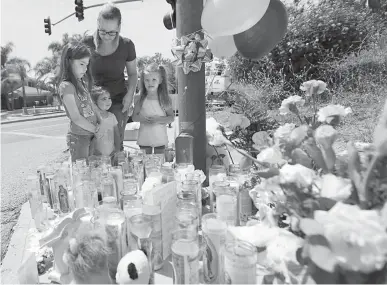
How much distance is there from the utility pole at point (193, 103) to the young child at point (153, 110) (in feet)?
1.32

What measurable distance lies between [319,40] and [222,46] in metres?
6.97

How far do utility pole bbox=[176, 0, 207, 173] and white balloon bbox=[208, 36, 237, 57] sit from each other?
115 millimetres

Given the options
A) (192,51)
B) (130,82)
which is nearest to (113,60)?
(130,82)

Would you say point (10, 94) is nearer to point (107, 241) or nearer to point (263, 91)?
point (263, 91)

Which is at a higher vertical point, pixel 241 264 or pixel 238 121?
pixel 238 121

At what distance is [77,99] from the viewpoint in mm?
2162

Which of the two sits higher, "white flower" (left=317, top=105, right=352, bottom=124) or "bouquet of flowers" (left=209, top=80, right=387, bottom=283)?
"white flower" (left=317, top=105, right=352, bottom=124)

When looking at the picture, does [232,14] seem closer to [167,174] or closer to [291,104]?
[291,104]

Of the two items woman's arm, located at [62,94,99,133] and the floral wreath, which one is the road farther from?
the floral wreath

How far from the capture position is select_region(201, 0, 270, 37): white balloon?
154 centimetres

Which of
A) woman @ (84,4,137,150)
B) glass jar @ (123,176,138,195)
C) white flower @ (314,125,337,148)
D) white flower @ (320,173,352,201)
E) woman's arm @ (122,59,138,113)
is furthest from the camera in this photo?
woman's arm @ (122,59,138,113)

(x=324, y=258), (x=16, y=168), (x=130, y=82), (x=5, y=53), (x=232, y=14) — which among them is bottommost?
(x=16, y=168)

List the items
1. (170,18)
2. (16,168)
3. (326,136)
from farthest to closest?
(16,168)
(170,18)
(326,136)

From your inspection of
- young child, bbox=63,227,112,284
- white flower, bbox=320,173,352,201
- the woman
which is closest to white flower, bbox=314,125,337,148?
white flower, bbox=320,173,352,201
